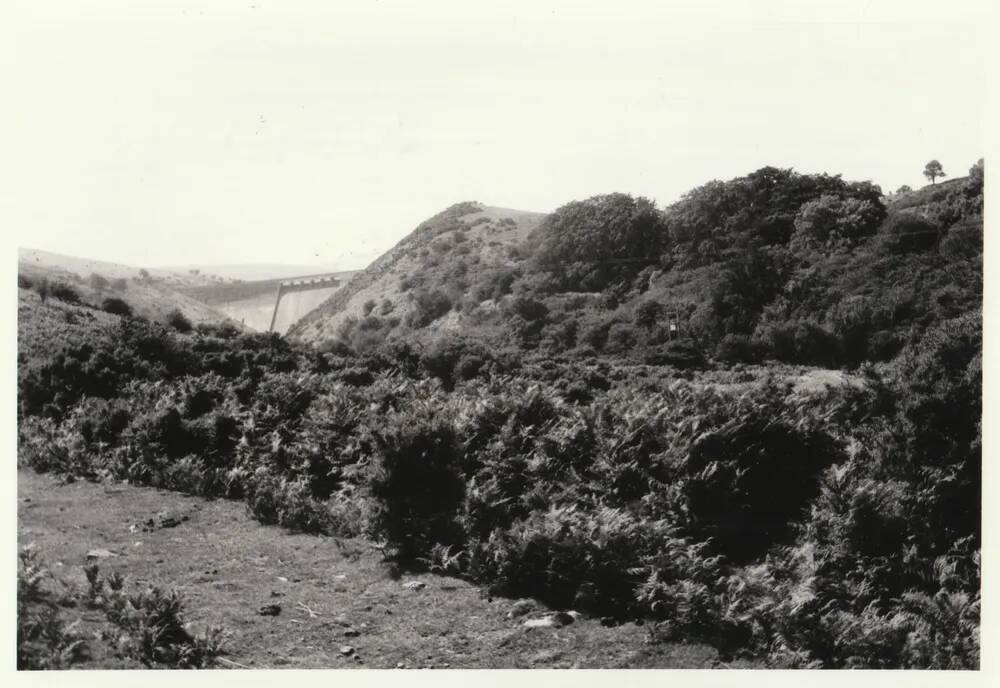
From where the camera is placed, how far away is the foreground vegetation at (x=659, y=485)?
7418mm

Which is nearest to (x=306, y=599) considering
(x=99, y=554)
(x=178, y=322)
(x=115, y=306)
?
(x=99, y=554)

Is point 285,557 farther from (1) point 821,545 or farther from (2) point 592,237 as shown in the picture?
(2) point 592,237

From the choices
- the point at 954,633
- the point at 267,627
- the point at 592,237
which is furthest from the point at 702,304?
the point at 267,627

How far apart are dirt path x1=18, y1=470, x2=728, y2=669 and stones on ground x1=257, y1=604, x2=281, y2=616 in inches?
3.0

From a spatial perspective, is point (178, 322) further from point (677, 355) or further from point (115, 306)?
point (677, 355)

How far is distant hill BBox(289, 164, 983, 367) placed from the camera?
52.3 feet

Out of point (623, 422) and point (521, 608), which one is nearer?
point (521, 608)

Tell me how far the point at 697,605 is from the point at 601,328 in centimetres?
1071

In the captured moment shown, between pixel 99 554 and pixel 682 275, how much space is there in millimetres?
14154

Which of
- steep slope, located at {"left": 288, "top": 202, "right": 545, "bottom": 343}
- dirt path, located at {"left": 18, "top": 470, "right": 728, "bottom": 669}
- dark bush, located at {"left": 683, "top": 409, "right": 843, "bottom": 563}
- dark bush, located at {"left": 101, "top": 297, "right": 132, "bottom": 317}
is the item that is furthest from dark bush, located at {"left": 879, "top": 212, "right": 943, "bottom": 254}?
dark bush, located at {"left": 101, "top": 297, "right": 132, "bottom": 317}

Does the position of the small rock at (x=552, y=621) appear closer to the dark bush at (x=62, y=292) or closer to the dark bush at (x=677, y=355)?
the dark bush at (x=677, y=355)

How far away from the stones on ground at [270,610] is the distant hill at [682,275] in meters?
8.65

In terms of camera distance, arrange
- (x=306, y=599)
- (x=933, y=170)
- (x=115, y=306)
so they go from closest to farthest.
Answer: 1. (x=306, y=599)
2. (x=933, y=170)
3. (x=115, y=306)

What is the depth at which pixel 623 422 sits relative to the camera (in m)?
10.0
